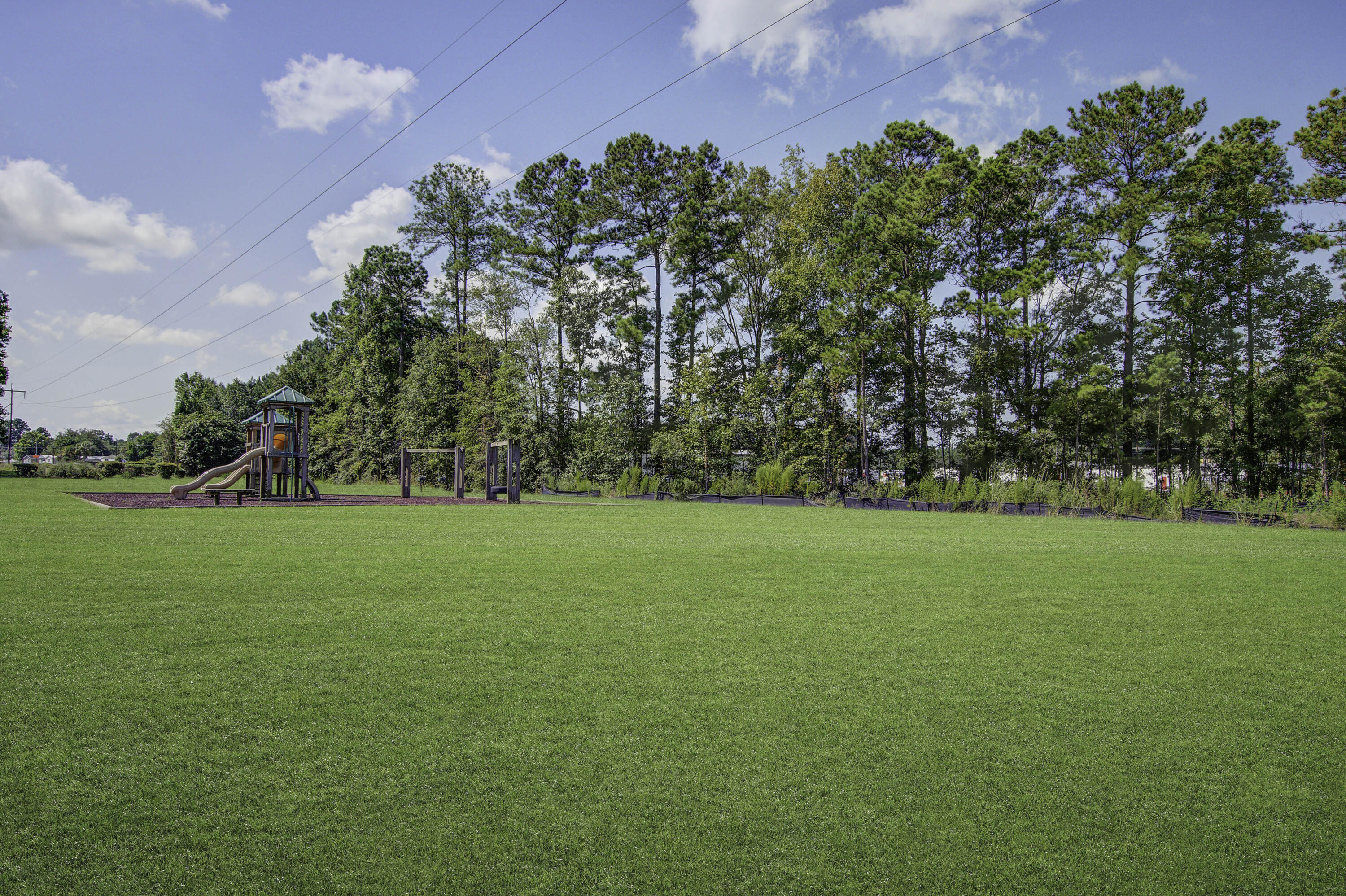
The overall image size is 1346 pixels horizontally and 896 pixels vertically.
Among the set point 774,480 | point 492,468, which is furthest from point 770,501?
point 492,468

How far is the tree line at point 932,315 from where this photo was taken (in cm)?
1911

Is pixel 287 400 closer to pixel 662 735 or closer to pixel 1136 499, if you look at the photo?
pixel 662 735

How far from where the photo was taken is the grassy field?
2.04 meters

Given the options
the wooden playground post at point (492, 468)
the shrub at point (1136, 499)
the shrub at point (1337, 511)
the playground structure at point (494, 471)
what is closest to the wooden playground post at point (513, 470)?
the playground structure at point (494, 471)

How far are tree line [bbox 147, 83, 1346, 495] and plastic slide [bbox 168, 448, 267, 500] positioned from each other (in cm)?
1180

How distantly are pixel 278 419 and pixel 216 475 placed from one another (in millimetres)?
3608

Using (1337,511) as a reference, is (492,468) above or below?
above

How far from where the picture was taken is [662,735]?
9.31ft

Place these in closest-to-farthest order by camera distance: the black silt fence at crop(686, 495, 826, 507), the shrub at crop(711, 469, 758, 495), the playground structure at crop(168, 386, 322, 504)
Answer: the playground structure at crop(168, 386, 322, 504) < the black silt fence at crop(686, 495, 826, 507) < the shrub at crop(711, 469, 758, 495)

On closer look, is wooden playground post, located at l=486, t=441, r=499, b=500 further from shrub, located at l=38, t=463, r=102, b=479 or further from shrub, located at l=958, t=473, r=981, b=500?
shrub, located at l=38, t=463, r=102, b=479

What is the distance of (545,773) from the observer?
8.29 ft

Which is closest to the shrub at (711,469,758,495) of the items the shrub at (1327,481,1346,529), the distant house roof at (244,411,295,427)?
the distant house roof at (244,411,295,427)

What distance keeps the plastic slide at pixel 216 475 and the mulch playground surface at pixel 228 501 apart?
279 mm

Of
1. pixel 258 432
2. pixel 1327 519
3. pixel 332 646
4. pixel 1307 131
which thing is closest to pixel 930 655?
pixel 332 646
